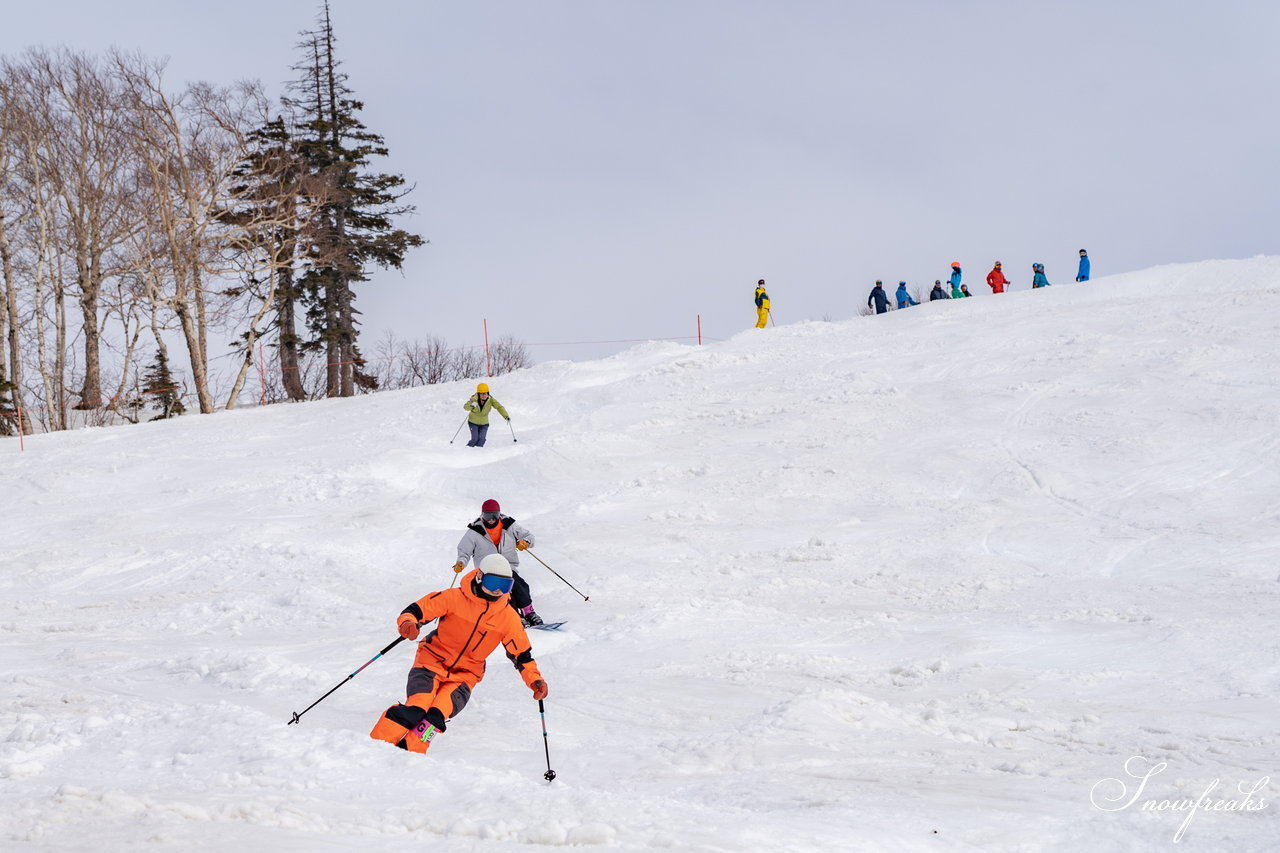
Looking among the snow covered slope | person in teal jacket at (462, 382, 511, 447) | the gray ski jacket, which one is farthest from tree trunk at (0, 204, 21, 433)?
the gray ski jacket

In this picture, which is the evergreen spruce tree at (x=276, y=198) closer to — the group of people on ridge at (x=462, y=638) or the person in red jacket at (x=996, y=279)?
the person in red jacket at (x=996, y=279)

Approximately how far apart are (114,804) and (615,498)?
11.3m

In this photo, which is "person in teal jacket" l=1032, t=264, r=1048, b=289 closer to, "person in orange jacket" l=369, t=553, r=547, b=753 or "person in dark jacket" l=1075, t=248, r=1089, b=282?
"person in dark jacket" l=1075, t=248, r=1089, b=282

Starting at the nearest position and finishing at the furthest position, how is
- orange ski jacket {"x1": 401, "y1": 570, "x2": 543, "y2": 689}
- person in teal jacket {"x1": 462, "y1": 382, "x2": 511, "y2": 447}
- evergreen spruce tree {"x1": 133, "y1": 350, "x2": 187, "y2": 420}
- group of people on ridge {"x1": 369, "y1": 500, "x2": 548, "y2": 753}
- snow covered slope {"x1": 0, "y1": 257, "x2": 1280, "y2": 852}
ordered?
snow covered slope {"x1": 0, "y1": 257, "x2": 1280, "y2": 852}
group of people on ridge {"x1": 369, "y1": 500, "x2": 548, "y2": 753}
orange ski jacket {"x1": 401, "y1": 570, "x2": 543, "y2": 689}
person in teal jacket {"x1": 462, "y1": 382, "x2": 511, "y2": 447}
evergreen spruce tree {"x1": 133, "y1": 350, "x2": 187, "y2": 420}

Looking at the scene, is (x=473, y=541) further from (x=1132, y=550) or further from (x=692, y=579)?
(x=1132, y=550)

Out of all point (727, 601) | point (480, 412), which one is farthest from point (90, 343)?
point (727, 601)

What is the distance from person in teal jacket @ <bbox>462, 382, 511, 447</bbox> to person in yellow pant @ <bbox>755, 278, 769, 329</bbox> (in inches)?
416

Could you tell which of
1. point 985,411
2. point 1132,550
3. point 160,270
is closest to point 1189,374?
point 985,411

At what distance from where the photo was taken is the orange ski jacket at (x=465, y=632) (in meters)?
6.77

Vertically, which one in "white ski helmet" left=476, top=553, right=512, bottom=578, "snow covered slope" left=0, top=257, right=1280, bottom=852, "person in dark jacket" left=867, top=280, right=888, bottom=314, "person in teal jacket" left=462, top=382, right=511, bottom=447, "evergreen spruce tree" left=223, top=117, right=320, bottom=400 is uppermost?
"evergreen spruce tree" left=223, top=117, right=320, bottom=400

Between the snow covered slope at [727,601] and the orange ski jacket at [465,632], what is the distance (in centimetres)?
54

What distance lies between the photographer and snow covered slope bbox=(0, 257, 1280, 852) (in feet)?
16.2

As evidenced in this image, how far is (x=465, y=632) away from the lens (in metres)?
6.80

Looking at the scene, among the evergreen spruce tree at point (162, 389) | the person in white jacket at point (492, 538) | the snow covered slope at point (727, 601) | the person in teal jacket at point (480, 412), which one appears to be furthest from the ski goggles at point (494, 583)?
the evergreen spruce tree at point (162, 389)
